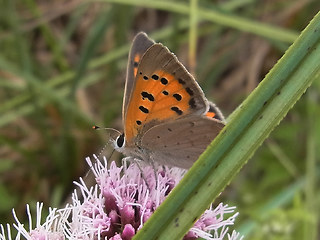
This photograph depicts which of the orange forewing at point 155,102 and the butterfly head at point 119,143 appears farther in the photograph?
the butterfly head at point 119,143

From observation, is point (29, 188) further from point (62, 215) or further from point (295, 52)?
point (295, 52)

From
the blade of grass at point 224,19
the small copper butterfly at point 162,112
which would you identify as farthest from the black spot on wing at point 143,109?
the blade of grass at point 224,19

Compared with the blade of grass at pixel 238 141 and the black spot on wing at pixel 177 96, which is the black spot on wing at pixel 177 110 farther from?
the blade of grass at pixel 238 141

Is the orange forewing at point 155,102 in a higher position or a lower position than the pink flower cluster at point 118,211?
higher

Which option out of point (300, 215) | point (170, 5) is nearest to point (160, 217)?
point (300, 215)

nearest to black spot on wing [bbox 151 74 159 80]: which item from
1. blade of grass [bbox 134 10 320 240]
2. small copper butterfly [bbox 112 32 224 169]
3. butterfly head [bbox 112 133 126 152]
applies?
small copper butterfly [bbox 112 32 224 169]

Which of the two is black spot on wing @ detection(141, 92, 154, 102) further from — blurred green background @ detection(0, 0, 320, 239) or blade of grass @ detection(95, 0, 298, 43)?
blade of grass @ detection(95, 0, 298, 43)

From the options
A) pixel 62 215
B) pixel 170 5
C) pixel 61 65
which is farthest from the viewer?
pixel 61 65

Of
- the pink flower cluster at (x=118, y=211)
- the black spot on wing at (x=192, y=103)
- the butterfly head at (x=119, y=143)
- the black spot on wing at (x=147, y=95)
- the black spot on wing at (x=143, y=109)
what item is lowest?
the pink flower cluster at (x=118, y=211)
